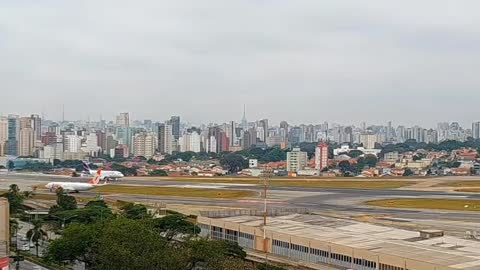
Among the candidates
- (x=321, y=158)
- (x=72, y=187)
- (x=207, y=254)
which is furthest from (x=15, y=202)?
(x=321, y=158)

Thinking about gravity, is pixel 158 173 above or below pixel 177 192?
below

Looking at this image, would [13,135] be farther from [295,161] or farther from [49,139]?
[295,161]

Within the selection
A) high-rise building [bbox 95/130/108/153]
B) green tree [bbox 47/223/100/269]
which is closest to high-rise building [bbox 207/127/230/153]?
high-rise building [bbox 95/130/108/153]

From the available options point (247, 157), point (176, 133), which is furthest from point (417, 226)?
point (176, 133)

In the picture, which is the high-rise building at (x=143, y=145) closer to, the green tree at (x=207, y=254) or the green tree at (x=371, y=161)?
the green tree at (x=371, y=161)

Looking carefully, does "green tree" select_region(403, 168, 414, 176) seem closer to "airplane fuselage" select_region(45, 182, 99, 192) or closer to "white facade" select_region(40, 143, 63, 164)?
"airplane fuselage" select_region(45, 182, 99, 192)
